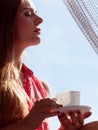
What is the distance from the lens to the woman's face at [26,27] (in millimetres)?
1488

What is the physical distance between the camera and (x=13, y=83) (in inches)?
56.6

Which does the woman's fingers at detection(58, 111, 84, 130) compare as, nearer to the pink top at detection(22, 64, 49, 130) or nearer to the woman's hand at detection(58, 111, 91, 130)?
the woman's hand at detection(58, 111, 91, 130)

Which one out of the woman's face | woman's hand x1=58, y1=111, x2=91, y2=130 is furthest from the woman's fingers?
the woman's face

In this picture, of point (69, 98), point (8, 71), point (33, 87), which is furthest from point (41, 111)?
point (33, 87)

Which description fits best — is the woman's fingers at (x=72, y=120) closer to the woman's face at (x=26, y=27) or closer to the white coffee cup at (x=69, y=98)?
the white coffee cup at (x=69, y=98)

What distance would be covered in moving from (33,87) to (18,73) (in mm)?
98

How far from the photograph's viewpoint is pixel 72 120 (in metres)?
1.36

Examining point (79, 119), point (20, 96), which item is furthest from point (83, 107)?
point (20, 96)

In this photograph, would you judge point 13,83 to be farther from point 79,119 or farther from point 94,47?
point 94,47

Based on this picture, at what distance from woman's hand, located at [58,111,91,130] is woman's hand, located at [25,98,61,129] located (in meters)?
0.06

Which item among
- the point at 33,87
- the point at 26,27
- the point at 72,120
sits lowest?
the point at 72,120

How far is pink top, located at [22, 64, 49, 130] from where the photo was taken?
1539 millimetres

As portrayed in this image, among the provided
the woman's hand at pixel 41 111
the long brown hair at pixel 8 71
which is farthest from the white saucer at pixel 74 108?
the long brown hair at pixel 8 71

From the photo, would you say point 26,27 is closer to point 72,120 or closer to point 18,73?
point 18,73
